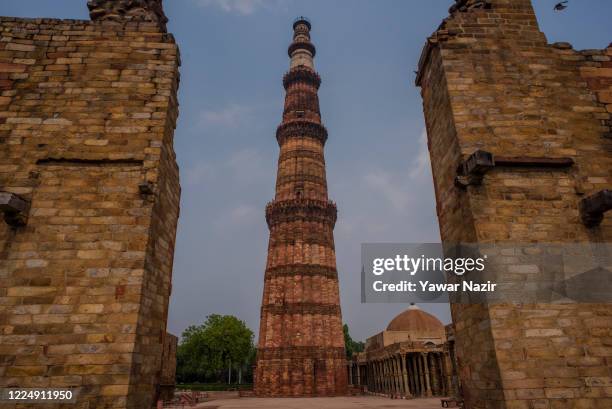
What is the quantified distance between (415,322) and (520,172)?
2715 cm

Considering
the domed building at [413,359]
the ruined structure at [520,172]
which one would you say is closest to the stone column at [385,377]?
the domed building at [413,359]

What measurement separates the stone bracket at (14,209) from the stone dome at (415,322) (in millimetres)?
28255

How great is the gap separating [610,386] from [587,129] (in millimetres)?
3832

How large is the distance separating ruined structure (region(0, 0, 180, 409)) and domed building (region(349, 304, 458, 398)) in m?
13.6

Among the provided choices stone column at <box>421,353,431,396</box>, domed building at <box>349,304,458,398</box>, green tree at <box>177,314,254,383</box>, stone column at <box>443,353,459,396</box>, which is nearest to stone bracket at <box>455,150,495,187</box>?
domed building at <box>349,304,458,398</box>

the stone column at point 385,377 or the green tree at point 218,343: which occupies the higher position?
the green tree at point 218,343

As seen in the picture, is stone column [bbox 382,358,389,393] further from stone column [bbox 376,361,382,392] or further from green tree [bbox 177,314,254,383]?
green tree [bbox 177,314,254,383]

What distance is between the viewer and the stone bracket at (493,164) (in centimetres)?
568

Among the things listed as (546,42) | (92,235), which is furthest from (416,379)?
(92,235)

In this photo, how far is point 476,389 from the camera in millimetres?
5547

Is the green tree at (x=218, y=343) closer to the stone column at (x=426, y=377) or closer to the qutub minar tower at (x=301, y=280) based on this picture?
the qutub minar tower at (x=301, y=280)

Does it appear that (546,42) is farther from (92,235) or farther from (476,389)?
Result: (92,235)

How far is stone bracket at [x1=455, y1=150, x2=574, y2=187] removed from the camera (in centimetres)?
568

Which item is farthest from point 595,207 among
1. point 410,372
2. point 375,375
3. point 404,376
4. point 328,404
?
point 375,375
